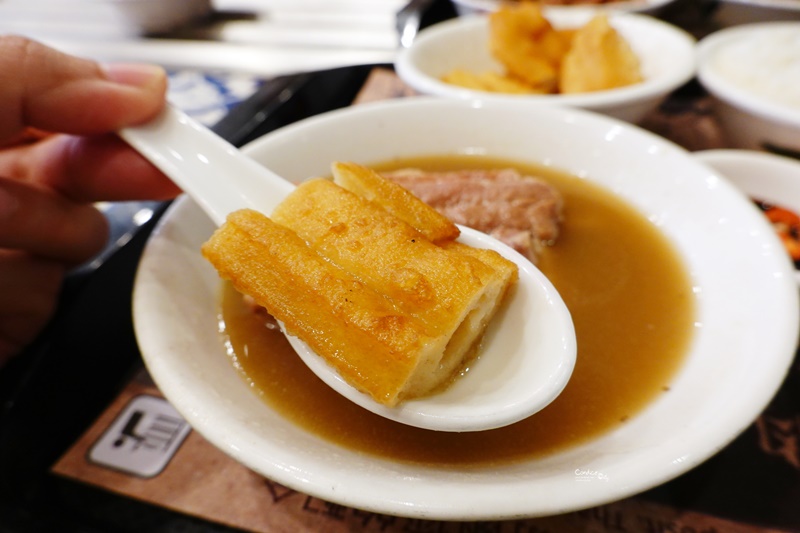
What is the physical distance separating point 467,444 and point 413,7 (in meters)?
2.09

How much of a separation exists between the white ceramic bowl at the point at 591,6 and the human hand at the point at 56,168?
1613mm

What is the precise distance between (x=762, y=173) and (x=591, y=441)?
3.15 ft

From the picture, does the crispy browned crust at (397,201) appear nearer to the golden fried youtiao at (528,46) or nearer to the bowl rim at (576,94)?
the bowl rim at (576,94)

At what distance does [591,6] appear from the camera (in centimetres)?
231

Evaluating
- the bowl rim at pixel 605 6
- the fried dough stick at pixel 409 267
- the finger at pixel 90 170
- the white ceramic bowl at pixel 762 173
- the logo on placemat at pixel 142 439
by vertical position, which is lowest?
the white ceramic bowl at pixel 762 173

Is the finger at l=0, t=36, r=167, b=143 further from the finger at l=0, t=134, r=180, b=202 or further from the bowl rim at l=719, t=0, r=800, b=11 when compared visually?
the bowl rim at l=719, t=0, r=800, b=11

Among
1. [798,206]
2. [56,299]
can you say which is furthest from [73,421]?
[798,206]

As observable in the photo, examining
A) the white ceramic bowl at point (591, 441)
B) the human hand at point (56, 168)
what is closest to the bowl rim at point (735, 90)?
the white ceramic bowl at point (591, 441)

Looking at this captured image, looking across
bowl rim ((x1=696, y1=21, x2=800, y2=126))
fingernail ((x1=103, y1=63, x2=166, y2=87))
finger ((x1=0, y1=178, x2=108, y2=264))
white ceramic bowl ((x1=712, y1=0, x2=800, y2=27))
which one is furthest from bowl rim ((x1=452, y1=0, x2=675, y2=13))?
finger ((x1=0, y1=178, x2=108, y2=264))

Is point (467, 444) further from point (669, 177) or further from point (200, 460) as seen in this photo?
point (669, 177)

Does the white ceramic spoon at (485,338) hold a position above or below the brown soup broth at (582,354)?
above

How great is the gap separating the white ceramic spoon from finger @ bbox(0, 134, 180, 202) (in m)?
0.05

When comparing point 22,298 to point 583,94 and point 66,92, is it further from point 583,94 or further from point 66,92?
point 583,94

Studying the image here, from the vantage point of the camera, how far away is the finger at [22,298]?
1.01 m
